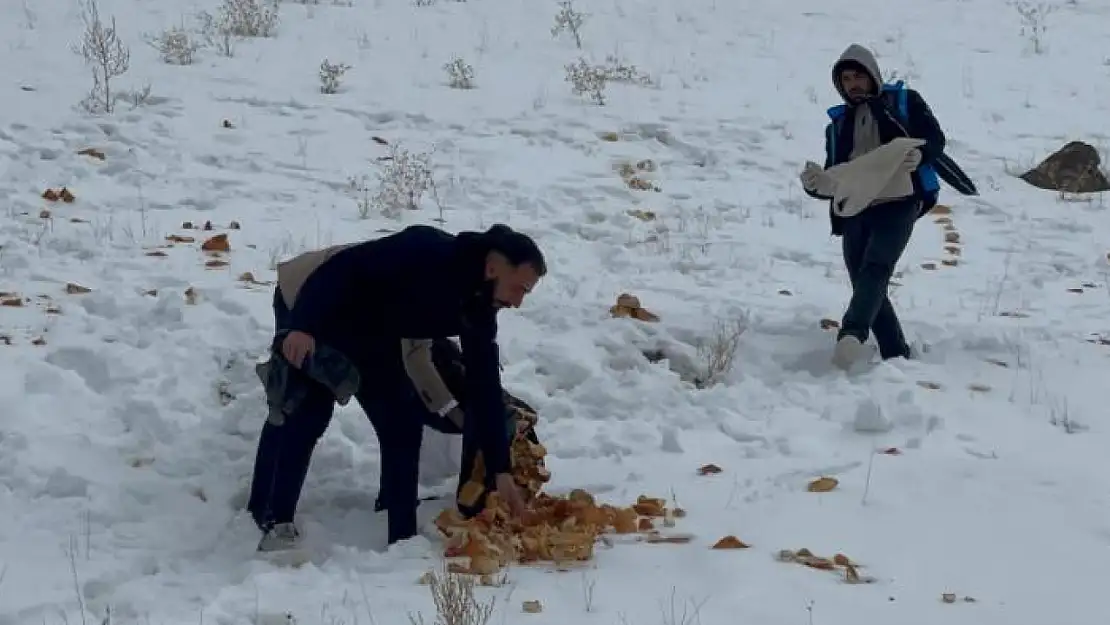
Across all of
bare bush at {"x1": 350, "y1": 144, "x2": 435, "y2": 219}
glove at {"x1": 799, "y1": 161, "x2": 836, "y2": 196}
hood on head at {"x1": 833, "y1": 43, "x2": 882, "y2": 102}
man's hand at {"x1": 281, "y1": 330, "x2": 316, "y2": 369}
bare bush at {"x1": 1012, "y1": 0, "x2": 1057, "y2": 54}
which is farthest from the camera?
bare bush at {"x1": 1012, "y1": 0, "x2": 1057, "y2": 54}

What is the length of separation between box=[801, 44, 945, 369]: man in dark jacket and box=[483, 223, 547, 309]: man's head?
270 centimetres

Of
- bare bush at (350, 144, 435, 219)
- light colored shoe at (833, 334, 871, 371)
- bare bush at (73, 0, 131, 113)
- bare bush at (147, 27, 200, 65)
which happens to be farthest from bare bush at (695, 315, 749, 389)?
bare bush at (147, 27, 200, 65)

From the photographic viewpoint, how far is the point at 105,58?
10.9 m

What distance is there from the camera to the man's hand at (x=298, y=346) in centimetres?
471

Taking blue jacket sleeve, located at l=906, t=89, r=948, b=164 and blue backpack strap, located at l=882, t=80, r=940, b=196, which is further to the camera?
blue backpack strap, located at l=882, t=80, r=940, b=196

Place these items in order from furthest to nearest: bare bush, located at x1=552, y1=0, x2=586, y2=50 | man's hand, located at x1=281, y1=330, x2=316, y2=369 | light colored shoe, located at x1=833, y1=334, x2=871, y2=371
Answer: bare bush, located at x1=552, y1=0, x2=586, y2=50
light colored shoe, located at x1=833, y1=334, x2=871, y2=371
man's hand, located at x1=281, y1=330, x2=316, y2=369

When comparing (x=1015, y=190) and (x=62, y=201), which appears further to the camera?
(x=1015, y=190)

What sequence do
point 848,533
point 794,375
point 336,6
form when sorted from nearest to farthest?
point 848,533
point 794,375
point 336,6

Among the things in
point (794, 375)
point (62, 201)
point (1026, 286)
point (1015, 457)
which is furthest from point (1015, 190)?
point (62, 201)

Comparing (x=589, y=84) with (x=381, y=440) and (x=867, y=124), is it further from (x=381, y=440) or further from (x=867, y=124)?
(x=381, y=440)

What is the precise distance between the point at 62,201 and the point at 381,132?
3.06 m

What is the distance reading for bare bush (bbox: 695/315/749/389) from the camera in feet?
22.2

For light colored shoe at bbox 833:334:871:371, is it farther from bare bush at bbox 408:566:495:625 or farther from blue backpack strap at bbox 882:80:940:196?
bare bush at bbox 408:566:495:625

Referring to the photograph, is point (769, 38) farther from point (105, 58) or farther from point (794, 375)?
point (794, 375)
